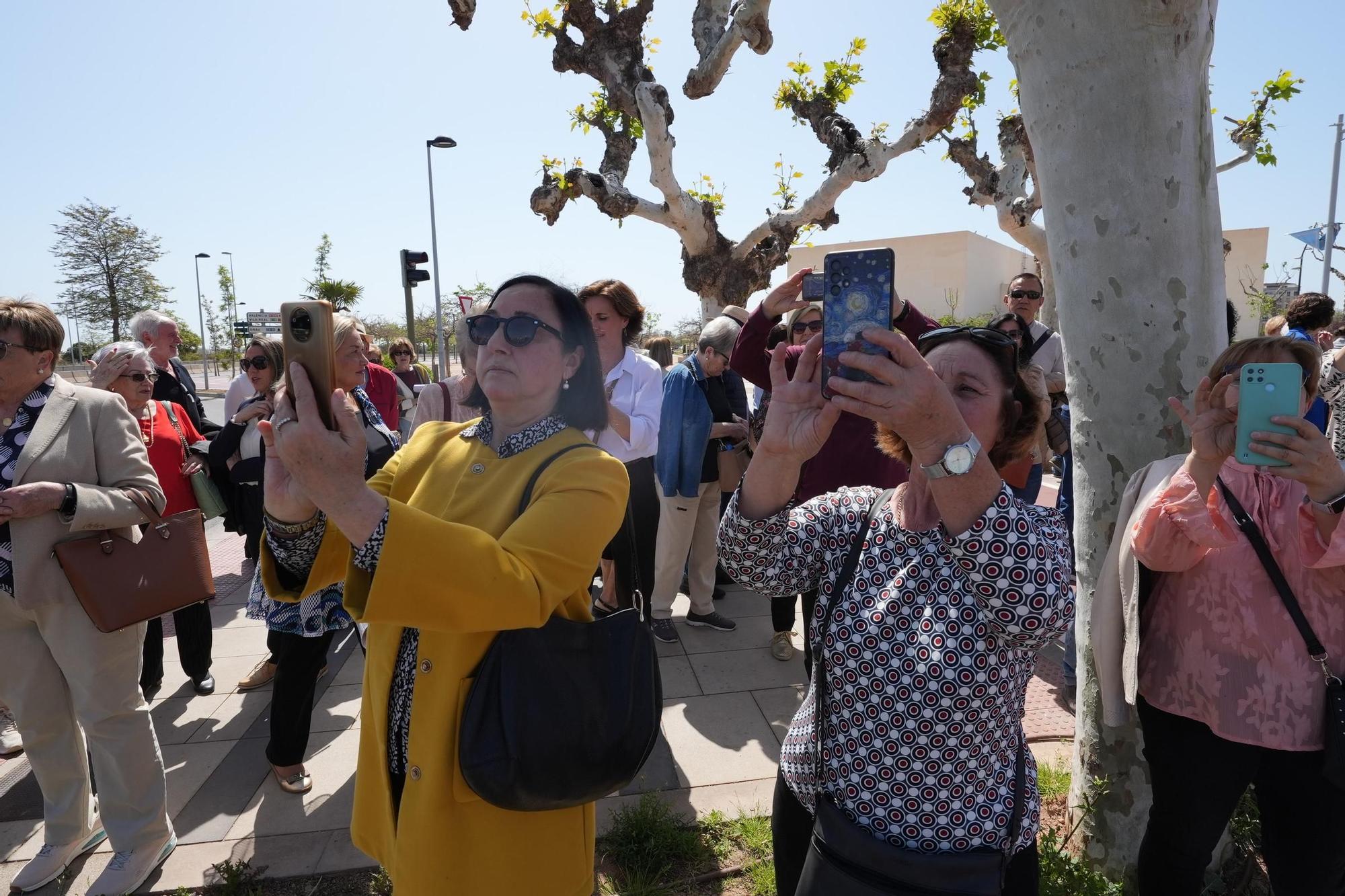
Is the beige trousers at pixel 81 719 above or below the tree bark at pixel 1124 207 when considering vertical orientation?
below

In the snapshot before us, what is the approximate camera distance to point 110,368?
3.49 m

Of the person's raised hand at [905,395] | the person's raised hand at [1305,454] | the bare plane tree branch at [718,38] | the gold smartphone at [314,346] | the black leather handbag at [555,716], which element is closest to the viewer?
the person's raised hand at [905,395]

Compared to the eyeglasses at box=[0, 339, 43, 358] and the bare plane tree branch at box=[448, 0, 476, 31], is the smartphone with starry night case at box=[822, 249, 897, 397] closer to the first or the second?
Answer: the eyeglasses at box=[0, 339, 43, 358]

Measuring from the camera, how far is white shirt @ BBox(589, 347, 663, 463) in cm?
413

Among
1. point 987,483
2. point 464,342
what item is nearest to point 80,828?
point 464,342

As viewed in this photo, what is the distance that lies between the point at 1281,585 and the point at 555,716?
177 centimetres

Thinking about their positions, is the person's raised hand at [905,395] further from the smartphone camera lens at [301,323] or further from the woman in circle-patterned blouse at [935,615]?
the smartphone camera lens at [301,323]

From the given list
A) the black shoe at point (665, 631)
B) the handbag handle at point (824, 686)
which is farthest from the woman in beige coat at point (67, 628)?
the black shoe at point (665, 631)

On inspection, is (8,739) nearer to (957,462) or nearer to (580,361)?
(580,361)

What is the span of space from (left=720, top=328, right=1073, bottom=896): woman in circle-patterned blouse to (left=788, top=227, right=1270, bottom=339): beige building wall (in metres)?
43.1

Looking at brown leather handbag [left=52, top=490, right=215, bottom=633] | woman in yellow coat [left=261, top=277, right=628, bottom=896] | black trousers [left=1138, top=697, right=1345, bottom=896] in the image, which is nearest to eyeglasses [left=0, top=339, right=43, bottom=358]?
brown leather handbag [left=52, top=490, right=215, bottom=633]

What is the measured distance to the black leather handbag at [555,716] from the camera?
1459 millimetres

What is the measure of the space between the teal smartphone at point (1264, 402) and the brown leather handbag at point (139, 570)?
3.39 metres

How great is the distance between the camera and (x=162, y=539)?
282 cm
